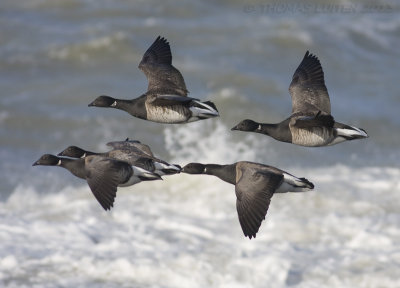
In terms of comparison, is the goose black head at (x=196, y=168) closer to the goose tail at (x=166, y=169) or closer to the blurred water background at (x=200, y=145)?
the goose tail at (x=166, y=169)

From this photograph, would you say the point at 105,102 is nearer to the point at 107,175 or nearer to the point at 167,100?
the point at 167,100

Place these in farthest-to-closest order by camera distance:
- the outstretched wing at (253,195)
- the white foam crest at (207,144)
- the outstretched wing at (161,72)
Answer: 1. the white foam crest at (207,144)
2. the outstretched wing at (161,72)
3. the outstretched wing at (253,195)

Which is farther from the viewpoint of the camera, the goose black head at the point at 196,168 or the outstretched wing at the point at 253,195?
the goose black head at the point at 196,168

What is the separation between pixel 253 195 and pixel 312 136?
179 centimetres

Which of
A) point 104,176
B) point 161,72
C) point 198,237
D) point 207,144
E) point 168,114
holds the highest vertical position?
point 161,72

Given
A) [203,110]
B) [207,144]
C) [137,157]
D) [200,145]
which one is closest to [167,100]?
[203,110]

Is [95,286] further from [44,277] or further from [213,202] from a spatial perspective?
[213,202]

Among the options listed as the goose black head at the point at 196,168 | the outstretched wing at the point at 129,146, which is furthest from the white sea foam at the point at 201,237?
the goose black head at the point at 196,168

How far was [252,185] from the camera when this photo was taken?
1292 centimetres

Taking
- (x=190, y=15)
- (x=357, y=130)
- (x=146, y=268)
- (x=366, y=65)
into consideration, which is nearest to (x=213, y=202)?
(x=146, y=268)

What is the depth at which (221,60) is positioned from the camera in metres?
36.8

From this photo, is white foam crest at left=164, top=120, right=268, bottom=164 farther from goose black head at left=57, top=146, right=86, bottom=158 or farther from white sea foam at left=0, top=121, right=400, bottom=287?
goose black head at left=57, top=146, right=86, bottom=158

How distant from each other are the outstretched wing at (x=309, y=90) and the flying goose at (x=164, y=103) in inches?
63.5

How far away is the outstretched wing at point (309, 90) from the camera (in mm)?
15125
